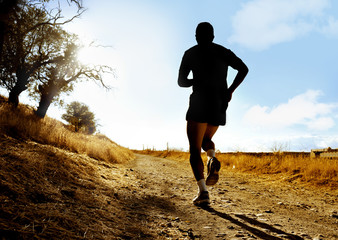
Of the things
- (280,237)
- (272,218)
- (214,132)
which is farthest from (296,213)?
(214,132)

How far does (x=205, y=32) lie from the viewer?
337 centimetres

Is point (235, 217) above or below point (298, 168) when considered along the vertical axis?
below

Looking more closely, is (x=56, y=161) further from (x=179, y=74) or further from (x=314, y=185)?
(x=314, y=185)

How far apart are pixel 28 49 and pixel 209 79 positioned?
1681 cm

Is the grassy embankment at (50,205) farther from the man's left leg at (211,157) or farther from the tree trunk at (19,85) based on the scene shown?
the tree trunk at (19,85)

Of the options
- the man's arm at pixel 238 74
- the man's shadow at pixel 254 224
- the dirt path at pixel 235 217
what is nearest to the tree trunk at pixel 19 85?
the dirt path at pixel 235 217

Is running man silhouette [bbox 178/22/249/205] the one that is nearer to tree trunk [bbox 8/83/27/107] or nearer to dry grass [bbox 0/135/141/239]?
dry grass [bbox 0/135/141/239]

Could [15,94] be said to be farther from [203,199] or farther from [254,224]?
[254,224]

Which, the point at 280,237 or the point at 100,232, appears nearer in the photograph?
the point at 100,232

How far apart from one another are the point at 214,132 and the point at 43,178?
270 centimetres

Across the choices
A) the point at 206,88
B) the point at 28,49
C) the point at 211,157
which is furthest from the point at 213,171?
the point at 28,49

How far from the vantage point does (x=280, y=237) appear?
6.90ft

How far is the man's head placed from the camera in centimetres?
337

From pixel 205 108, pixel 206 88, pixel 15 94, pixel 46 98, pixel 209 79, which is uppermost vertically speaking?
pixel 46 98
